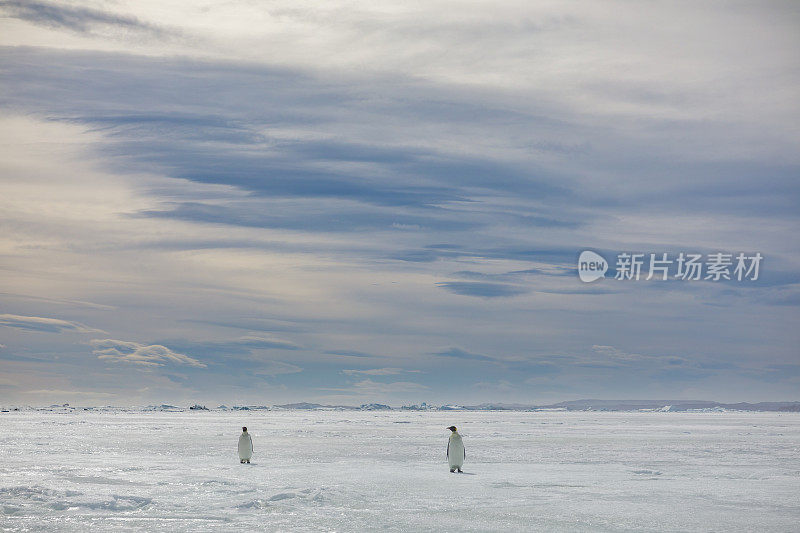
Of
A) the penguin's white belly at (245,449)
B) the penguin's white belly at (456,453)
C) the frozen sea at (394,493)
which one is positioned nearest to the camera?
the frozen sea at (394,493)

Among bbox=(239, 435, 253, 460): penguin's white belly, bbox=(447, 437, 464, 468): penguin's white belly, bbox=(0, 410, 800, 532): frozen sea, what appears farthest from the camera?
bbox=(239, 435, 253, 460): penguin's white belly

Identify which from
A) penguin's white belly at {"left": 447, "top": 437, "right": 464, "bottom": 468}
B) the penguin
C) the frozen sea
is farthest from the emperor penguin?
the penguin

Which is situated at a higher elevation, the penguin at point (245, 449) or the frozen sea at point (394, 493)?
the penguin at point (245, 449)

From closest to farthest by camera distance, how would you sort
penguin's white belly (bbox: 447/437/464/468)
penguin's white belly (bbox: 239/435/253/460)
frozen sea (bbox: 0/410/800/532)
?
frozen sea (bbox: 0/410/800/532) → penguin's white belly (bbox: 447/437/464/468) → penguin's white belly (bbox: 239/435/253/460)

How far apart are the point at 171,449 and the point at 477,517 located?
2479 centimetres

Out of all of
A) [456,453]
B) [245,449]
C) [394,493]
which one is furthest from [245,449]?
[394,493]

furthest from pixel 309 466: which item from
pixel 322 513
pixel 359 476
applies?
pixel 322 513

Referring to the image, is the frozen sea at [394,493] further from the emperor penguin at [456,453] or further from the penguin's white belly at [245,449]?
the penguin's white belly at [245,449]

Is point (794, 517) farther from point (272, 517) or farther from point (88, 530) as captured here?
point (88, 530)

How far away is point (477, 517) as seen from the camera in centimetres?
1591

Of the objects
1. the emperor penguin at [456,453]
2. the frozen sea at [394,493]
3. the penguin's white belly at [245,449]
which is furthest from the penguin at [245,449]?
the emperor penguin at [456,453]

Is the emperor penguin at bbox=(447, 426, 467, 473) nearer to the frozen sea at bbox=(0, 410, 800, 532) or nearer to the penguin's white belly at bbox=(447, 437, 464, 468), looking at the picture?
the penguin's white belly at bbox=(447, 437, 464, 468)

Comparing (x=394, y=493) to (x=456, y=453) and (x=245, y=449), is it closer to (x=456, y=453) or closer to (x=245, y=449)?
(x=456, y=453)

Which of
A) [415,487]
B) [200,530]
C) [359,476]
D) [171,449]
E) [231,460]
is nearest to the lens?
[200,530]
